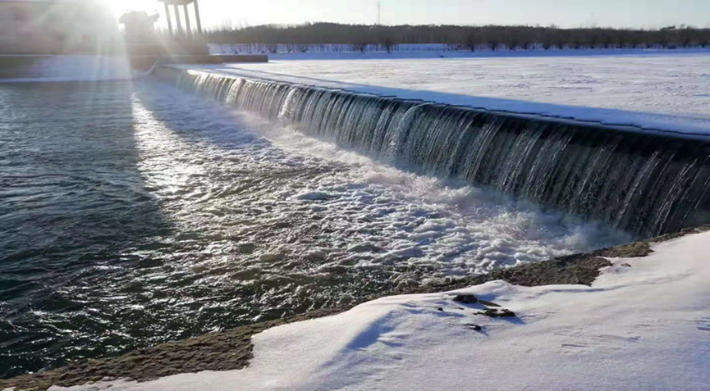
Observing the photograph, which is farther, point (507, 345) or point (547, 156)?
point (547, 156)

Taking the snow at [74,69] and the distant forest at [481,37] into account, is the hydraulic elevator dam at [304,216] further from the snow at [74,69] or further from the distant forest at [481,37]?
the distant forest at [481,37]

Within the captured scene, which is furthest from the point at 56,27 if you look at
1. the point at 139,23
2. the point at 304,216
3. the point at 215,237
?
→ the point at 215,237

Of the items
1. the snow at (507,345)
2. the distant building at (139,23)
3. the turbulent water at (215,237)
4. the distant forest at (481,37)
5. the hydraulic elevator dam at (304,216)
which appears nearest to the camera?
the snow at (507,345)

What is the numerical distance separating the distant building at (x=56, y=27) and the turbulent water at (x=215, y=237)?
25668 mm

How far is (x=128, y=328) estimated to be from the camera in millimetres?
3689

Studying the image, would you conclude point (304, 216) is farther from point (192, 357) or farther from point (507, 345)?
point (507, 345)

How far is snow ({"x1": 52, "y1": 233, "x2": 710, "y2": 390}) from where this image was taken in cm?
188

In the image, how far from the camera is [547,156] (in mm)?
6090

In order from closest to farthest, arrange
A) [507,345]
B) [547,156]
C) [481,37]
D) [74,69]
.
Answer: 1. [507,345]
2. [547,156]
3. [74,69]
4. [481,37]

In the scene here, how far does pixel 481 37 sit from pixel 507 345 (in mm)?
43360

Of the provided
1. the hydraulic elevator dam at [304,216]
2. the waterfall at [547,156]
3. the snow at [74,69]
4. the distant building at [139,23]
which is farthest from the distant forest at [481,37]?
the hydraulic elevator dam at [304,216]

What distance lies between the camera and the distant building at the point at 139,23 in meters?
40.0

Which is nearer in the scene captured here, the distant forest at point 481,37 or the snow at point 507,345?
the snow at point 507,345

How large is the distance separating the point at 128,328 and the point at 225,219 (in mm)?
2403
